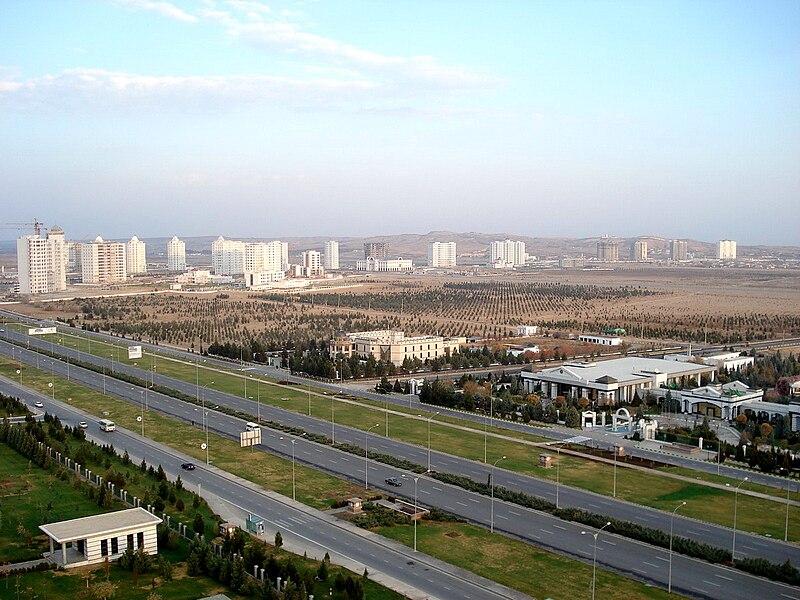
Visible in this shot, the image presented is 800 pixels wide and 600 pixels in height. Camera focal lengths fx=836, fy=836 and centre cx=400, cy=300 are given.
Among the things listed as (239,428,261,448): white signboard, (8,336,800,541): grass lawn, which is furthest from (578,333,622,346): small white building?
→ (239,428,261,448): white signboard

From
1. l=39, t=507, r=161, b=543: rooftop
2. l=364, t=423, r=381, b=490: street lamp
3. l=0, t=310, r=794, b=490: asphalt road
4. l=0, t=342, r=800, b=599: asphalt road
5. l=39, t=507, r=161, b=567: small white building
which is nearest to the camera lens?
l=0, t=342, r=800, b=599: asphalt road

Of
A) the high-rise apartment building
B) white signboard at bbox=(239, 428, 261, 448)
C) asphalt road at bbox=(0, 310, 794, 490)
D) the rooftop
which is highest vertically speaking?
the high-rise apartment building

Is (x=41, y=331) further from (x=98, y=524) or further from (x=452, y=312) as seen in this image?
(x=98, y=524)

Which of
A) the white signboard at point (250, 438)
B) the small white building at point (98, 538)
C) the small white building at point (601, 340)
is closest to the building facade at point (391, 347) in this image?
the small white building at point (601, 340)

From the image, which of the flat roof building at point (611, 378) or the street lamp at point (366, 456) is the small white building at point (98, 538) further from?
the flat roof building at point (611, 378)

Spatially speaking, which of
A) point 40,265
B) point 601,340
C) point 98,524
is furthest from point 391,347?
point 40,265

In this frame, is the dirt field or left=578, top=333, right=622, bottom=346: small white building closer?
left=578, top=333, right=622, bottom=346: small white building

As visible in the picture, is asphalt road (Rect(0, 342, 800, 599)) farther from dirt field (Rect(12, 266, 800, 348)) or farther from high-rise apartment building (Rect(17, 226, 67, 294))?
high-rise apartment building (Rect(17, 226, 67, 294))

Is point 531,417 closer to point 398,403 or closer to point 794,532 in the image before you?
point 398,403

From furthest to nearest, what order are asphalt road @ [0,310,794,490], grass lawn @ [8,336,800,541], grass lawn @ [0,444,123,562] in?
asphalt road @ [0,310,794,490]
grass lawn @ [8,336,800,541]
grass lawn @ [0,444,123,562]
